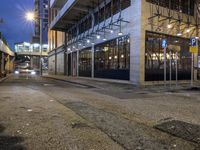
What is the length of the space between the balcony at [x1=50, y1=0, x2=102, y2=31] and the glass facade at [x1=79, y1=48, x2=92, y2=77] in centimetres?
536

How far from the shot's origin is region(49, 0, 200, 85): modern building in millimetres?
19797

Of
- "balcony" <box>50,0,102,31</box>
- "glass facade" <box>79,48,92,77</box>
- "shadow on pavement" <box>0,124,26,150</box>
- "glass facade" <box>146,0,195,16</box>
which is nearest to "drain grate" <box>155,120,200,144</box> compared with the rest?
"shadow on pavement" <box>0,124,26,150</box>

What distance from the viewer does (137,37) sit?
19594 millimetres

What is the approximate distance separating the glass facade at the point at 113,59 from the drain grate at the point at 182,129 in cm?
1484

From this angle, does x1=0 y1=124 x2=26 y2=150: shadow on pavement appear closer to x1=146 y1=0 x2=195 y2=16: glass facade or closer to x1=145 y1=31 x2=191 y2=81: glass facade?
x1=145 y1=31 x2=191 y2=81: glass facade

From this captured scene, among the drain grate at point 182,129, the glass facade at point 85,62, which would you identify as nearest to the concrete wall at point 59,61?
the glass facade at point 85,62

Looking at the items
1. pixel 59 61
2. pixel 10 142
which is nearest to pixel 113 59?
pixel 10 142

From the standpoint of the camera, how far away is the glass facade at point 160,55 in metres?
20.3

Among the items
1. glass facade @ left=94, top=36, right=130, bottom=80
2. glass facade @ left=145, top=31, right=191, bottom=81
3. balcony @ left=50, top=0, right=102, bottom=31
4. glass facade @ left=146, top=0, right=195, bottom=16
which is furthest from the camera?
balcony @ left=50, top=0, right=102, bottom=31

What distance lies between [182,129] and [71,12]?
29263 mm

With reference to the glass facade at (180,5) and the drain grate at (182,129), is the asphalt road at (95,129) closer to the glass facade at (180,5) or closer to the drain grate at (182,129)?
the drain grate at (182,129)

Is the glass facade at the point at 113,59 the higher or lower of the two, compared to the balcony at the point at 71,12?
lower

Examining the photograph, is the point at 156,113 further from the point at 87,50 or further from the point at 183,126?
the point at 87,50

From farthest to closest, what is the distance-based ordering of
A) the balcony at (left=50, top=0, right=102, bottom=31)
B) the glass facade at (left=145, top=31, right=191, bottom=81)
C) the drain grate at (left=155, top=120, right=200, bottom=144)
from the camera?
1. the balcony at (left=50, top=0, right=102, bottom=31)
2. the glass facade at (left=145, top=31, right=191, bottom=81)
3. the drain grate at (left=155, top=120, right=200, bottom=144)
